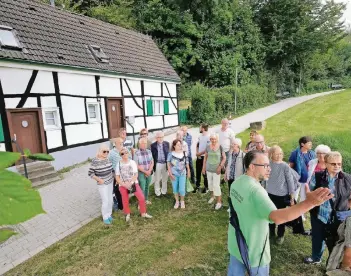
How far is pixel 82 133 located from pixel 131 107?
3.51 meters

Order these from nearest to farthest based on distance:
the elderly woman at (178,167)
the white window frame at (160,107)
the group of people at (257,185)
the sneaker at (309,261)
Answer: the group of people at (257,185) → the sneaker at (309,261) → the elderly woman at (178,167) → the white window frame at (160,107)

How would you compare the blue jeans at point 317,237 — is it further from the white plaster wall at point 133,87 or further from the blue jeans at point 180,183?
the white plaster wall at point 133,87

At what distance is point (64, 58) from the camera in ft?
33.2

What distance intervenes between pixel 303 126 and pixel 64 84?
13.1 meters

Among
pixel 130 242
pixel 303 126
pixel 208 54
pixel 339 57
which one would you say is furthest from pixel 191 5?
pixel 339 57

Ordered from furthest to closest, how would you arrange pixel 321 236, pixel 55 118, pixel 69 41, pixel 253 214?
pixel 69 41 < pixel 55 118 < pixel 321 236 < pixel 253 214

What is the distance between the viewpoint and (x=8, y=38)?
8.72m

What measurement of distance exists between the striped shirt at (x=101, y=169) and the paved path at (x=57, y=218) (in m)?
1.17

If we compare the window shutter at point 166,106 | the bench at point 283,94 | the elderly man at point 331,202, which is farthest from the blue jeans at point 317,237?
the bench at point 283,94

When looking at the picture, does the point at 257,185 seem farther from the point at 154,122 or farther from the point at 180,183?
the point at 154,122

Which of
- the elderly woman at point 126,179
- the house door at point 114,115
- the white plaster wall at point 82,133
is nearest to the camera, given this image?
the elderly woman at point 126,179

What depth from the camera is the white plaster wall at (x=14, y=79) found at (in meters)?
8.39

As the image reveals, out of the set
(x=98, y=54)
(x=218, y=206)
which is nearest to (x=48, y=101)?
(x=98, y=54)

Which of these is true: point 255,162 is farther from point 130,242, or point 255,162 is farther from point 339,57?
point 339,57
